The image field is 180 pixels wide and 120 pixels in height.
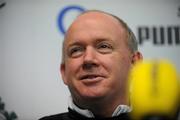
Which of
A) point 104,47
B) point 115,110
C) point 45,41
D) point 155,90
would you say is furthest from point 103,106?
point 45,41

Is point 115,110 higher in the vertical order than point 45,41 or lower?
lower

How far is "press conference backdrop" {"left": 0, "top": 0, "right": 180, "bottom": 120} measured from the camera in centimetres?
153

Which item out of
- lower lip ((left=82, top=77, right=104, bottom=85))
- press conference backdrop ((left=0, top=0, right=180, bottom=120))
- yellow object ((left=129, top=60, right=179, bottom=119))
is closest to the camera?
yellow object ((left=129, top=60, right=179, bottom=119))

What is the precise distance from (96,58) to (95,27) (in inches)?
3.9

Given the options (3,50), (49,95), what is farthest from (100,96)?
(3,50)

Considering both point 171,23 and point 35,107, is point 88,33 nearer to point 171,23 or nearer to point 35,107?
point 35,107

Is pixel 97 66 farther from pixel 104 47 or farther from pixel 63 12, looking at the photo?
pixel 63 12

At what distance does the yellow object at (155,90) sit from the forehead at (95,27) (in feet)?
1.79

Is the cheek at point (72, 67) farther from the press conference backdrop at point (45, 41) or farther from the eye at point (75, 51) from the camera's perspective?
the press conference backdrop at point (45, 41)

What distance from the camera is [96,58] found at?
78 centimetres

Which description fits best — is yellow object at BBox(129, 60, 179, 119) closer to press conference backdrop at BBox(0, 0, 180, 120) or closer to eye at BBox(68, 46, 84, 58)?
eye at BBox(68, 46, 84, 58)

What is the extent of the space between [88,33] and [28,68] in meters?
0.81

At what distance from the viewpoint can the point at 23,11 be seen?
1623mm

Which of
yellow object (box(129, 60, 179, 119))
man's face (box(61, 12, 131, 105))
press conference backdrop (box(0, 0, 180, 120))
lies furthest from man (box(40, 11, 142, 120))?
press conference backdrop (box(0, 0, 180, 120))
